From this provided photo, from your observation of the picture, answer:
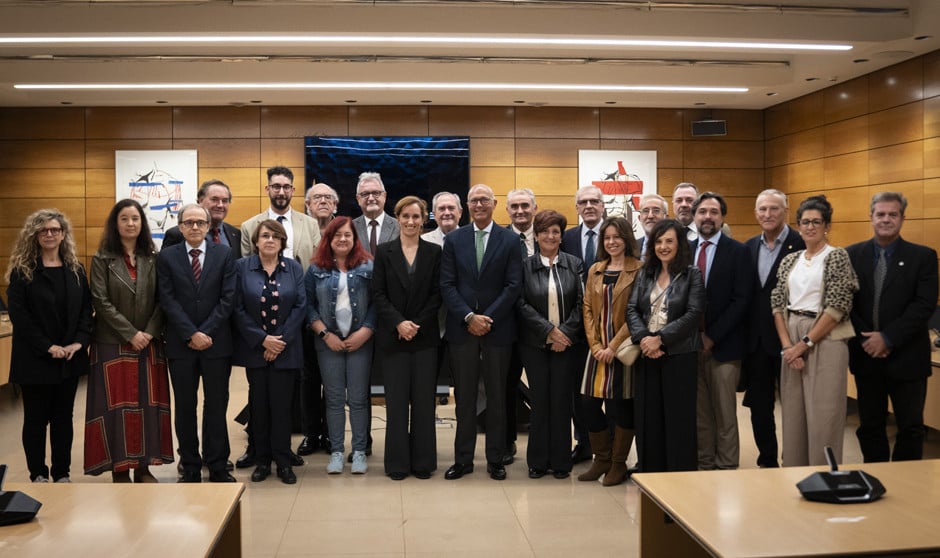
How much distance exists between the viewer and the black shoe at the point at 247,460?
554 cm

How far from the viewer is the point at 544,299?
16.7ft

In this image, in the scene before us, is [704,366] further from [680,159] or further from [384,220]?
[680,159]

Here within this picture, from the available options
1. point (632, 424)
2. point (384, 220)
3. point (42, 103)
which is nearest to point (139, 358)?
point (384, 220)

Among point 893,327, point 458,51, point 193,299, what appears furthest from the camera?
point 458,51

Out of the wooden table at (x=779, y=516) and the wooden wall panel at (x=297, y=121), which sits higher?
the wooden wall panel at (x=297, y=121)

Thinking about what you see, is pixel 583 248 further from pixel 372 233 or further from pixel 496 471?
pixel 496 471

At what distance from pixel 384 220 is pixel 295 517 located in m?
2.41

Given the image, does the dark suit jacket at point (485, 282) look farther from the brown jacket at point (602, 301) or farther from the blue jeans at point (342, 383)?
the blue jeans at point (342, 383)

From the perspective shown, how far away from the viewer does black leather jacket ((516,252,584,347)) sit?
504 cm

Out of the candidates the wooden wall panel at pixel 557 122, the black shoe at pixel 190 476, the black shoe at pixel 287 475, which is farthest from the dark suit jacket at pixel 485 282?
the wooden wall panel at pixel 557 122

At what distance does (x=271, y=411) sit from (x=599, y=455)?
2.14 metres

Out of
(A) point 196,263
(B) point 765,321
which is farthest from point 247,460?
(B) point 765,321

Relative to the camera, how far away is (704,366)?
16.9 ft

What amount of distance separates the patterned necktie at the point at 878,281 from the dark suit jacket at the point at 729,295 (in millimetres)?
701
